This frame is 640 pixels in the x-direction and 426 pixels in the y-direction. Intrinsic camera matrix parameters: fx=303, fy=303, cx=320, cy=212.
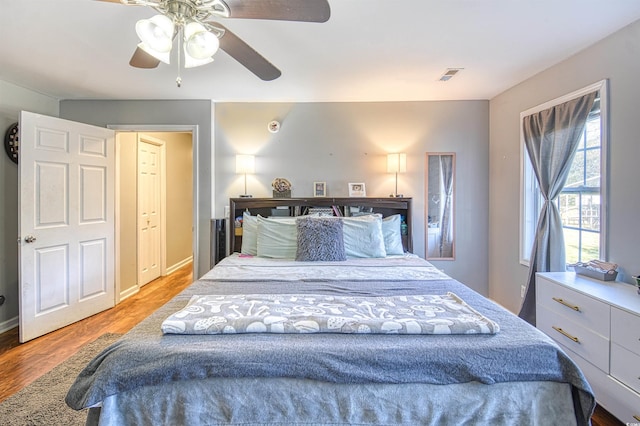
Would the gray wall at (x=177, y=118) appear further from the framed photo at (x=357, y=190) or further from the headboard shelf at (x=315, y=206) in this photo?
the framed photo at (x=357, y=190)

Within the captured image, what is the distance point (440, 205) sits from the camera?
3641 mm

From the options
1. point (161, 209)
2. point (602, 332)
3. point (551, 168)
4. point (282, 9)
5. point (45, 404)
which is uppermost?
point (282, 9)

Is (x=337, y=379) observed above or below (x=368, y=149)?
below

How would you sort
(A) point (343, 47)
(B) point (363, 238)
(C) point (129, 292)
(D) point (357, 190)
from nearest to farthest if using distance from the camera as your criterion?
(A) point (343, 47) → (B) point (363, 238) → (D) point (357, 190) → (C) point (129, 292)

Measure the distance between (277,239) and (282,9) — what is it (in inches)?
76.9

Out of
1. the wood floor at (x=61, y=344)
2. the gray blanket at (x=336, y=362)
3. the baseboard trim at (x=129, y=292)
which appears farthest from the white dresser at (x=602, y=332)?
the baseboard trim at (x=129, y=292)

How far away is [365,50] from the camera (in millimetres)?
2348

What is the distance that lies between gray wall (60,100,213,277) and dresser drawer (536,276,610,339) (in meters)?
3.26

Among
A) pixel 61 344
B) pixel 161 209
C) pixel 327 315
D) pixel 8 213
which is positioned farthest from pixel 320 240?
pixel 161 209

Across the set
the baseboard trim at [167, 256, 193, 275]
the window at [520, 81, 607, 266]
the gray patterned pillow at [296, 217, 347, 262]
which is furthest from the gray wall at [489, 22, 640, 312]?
the baseboard trim at [167, 256, 193, 275]

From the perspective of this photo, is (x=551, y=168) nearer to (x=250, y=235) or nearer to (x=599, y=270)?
(x=599, y=270)

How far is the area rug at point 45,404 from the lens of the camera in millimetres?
1746

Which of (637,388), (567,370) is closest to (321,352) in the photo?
(567,370)

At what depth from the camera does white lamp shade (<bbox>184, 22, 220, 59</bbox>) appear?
1457 mm
